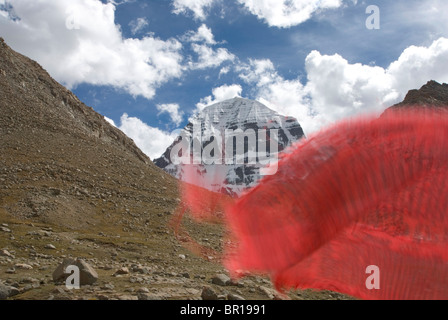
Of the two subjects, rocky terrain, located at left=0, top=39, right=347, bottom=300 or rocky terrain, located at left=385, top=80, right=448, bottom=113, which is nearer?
rocky terrain, located at left=385, top=80, right=448, bottom=113

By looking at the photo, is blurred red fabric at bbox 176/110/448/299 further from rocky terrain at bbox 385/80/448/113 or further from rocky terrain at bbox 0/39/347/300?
rocky terrain at bbox 0/39/347/300

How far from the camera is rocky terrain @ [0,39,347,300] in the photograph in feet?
23.6

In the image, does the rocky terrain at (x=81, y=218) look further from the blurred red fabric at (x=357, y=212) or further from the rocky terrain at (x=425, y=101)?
the rocky terrain at (x=425, y=101)

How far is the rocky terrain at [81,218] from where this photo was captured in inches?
283

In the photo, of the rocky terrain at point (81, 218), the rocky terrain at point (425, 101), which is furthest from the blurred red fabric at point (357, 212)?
the rocky terrain at point (81, 218)

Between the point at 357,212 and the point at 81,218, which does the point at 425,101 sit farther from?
the point at 81,218

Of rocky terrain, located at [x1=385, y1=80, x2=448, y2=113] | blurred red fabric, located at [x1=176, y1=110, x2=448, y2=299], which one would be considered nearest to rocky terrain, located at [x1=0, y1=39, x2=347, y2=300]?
blurred red fabric, located at [x1=176, y1=110, x2=448, y2=299]

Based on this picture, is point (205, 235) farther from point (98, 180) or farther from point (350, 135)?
point (350, 135)

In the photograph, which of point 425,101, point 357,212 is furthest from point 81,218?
point 357,212

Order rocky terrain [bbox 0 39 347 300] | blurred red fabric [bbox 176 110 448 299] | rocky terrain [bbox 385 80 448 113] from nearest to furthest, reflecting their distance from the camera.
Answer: blurred red fabric [bbox 176 110 448 299] < rocky terrain [bbox 385 80 448 113] < rocky terrain [bbox 0 39 347 300]

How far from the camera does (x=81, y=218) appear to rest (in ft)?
78.2

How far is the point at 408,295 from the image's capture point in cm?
367
